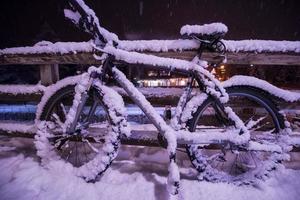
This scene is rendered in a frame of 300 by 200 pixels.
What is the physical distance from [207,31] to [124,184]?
1.97 metres

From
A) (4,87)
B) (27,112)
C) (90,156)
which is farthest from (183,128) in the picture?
(27,112)

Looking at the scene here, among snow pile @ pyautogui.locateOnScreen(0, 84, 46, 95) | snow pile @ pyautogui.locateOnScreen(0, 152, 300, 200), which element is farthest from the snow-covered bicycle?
snow pile @ pyautogui.locateOnScreen(0, 84, 46, 95)

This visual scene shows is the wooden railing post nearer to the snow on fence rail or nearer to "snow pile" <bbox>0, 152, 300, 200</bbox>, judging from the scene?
the snow on fence rail

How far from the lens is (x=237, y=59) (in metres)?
2.99

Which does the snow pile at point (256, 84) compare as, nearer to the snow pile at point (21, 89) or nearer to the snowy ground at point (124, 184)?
the snowy ground at point (124, 184)

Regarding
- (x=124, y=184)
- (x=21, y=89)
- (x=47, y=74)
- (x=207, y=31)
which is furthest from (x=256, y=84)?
(x=21, y=89)

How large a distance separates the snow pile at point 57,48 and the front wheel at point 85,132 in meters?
0.53

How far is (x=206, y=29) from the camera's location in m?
2.42

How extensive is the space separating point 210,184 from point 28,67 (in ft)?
76.4

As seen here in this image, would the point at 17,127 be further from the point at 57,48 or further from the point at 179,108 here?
the point at 179,108

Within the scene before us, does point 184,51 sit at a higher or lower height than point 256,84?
higher

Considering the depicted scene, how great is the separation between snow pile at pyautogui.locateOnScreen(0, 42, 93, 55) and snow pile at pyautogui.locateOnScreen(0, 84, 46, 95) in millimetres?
521

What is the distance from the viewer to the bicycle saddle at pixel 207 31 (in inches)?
93.3

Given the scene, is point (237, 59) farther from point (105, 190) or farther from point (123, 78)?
point (105, 190)
